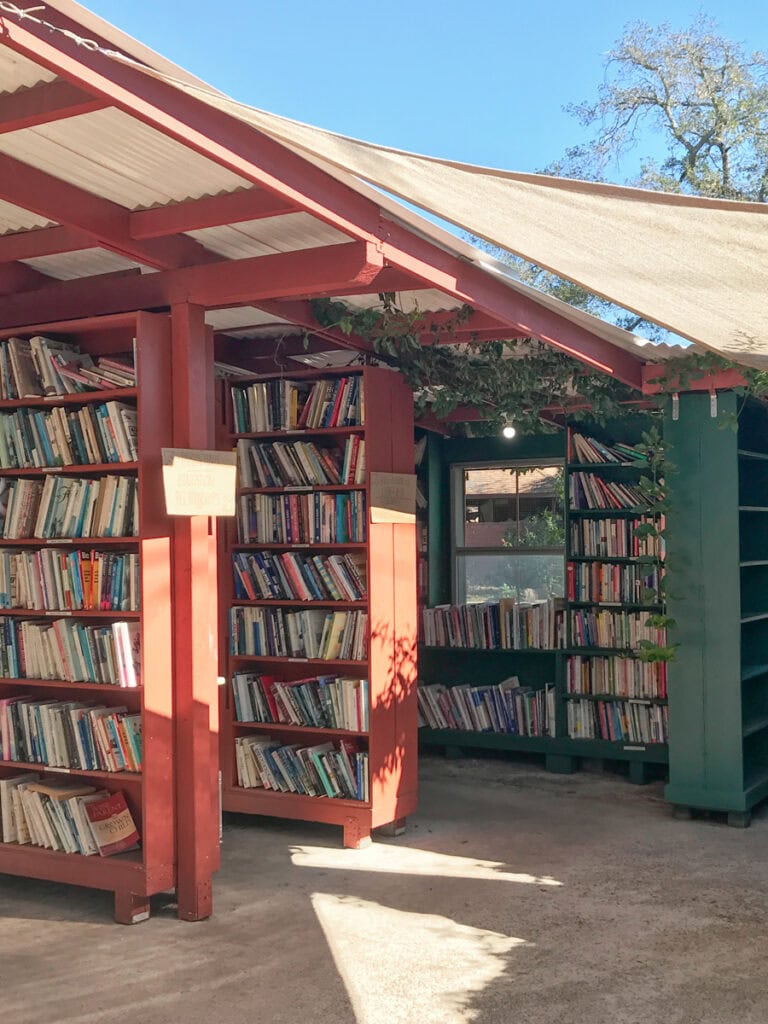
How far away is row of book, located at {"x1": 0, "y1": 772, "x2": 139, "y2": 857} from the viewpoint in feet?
15.7

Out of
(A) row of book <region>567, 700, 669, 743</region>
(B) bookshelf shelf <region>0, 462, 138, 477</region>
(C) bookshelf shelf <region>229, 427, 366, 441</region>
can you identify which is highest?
(C) bookshelf shelf <region>229, 427, 366, 441</region>

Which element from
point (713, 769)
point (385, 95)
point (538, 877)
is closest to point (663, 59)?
point (713, 769)

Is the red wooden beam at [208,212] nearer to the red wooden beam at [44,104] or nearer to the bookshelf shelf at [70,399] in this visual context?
the bookshelf shelf at [70,399]

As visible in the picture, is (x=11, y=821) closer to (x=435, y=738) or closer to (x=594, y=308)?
(x=435, y=738)

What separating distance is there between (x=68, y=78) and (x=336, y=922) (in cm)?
338

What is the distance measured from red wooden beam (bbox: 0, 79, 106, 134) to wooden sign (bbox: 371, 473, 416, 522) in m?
3.02

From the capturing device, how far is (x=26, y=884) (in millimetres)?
5250

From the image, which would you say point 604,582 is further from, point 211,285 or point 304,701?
point 211,285

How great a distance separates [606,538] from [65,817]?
421 centimetres

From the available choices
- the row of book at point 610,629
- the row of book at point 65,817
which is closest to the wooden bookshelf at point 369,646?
the row of book at point 65,817

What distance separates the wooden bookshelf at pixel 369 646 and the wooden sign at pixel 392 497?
4 centimetres

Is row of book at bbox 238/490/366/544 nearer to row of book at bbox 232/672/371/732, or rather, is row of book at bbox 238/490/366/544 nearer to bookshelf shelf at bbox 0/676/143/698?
row of book at bbox 232/672/371/732

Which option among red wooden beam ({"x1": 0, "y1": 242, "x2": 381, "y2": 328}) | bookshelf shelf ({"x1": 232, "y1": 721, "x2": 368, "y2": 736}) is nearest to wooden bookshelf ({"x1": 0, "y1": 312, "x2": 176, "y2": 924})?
red wooden beam ({"x1": 0, "y1": 242, "x2": 381, "y2": 328})

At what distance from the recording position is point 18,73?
316cm
